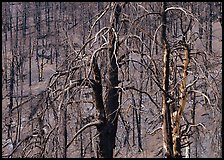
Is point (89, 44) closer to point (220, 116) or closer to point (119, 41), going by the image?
point (119, 41)

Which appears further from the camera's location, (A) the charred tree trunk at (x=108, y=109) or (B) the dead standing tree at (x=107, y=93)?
(A) the charred tree trunk at (x=108, y=109)

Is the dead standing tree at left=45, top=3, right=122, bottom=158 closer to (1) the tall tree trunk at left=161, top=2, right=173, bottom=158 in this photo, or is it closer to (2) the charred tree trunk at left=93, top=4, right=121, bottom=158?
(2) the charred tree trunk at left=93, top=4, right=121, bottom=158

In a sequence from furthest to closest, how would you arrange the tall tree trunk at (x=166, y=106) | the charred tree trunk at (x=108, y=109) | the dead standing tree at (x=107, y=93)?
the tall tree trunk at (x=166, y=106) < the charred tree trunk at (x=108, y=109) < the dead standing tree at (x=107, y=93)

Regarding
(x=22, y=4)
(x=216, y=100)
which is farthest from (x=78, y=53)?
(x=22, y=4)

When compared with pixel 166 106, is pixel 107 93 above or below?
above

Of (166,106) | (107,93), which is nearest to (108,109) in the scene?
(107,93)

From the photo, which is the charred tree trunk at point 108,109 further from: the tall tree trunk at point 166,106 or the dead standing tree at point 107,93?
the tall tree trunk at point 166,106

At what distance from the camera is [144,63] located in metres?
8.61

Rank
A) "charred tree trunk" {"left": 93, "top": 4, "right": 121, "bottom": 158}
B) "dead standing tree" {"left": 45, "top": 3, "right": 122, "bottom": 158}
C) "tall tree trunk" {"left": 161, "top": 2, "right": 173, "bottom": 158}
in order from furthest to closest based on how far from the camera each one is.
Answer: "tall tree trunk" {"left": 161, "top": 2, "right": 173, "bottom": 158}
"charred tree trunk" {"left": 93, "top": 4, "right": 121, "bottom": 158}
"dead standing tree" {"left": 45, "top": 3, "right": 122, "bottom": 158}

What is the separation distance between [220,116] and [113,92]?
95.9 inches

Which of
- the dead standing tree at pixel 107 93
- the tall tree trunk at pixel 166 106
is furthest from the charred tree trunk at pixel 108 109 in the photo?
the tall tree trunk at pixel 166 106

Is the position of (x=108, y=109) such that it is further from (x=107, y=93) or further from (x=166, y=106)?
(x=166, y=106)

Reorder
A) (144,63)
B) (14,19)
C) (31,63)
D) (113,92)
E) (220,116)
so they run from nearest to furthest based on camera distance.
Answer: (144,63), (113,92), (220,116), (31,63), (14,19)

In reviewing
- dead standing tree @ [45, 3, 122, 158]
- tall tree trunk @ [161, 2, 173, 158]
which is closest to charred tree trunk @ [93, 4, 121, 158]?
dead standing tree @ [45, 3, 122, 158]
